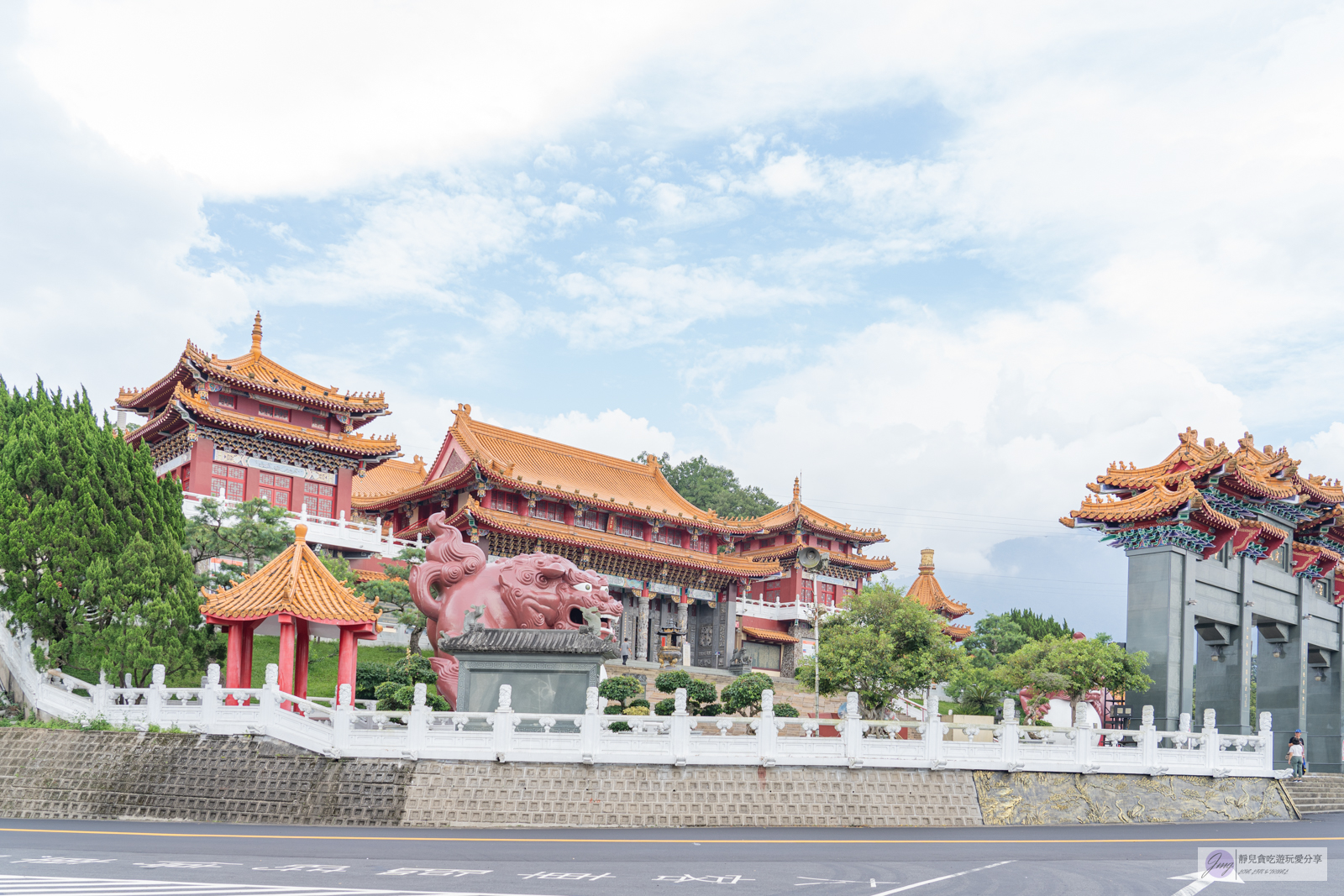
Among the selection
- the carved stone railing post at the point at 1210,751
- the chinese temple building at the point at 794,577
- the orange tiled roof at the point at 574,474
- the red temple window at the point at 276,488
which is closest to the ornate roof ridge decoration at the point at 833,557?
the chinese temple building at the point at 794,577

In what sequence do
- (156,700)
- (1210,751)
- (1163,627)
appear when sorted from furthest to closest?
(1163,627)
(1210,751)
(156,700)

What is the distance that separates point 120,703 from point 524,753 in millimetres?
8090

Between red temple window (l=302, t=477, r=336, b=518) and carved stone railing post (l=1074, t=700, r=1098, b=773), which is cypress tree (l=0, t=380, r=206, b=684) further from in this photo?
red temple window (l=302, t=477, r=336, b=518)

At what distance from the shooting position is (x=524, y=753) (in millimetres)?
18781

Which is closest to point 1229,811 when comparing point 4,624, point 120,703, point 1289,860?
point 1289,860

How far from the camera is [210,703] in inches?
773

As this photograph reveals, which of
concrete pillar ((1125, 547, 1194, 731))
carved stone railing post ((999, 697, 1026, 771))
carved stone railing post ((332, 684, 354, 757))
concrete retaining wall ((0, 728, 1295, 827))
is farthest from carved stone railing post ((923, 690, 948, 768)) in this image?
carved stone railing post ((332, 684, 354, 757))

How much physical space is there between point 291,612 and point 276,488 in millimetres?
20037

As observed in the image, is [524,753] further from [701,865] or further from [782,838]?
[701,865]

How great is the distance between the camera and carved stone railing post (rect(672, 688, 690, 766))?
19.1 metres

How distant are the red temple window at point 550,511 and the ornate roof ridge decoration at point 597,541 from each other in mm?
257

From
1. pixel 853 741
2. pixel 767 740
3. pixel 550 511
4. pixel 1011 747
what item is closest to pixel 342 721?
pixel 767 740

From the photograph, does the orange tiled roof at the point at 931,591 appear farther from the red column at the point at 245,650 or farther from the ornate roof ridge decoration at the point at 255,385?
the red column at the point at 245,650

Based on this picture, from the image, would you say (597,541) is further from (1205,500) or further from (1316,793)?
(1316,793)
